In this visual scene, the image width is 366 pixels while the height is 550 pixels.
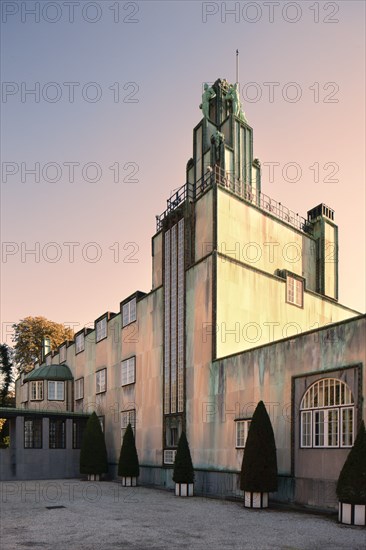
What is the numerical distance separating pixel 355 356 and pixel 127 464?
58.2 ft

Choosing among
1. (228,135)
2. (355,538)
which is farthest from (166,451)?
(228,135)

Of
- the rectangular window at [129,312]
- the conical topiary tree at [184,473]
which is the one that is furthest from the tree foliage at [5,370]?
the conical topiary tree at [184,473]

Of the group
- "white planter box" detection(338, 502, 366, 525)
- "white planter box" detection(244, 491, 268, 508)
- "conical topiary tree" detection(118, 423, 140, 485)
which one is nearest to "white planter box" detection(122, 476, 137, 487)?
"conical topiary tree" detection(118, 423, 140, 485)

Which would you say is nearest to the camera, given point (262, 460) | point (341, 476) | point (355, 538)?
point (355, 538)

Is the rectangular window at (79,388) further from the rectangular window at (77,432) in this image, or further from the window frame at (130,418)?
the window frame at (130,418)

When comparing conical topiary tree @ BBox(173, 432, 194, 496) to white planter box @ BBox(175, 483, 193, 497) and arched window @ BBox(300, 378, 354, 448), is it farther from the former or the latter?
arched window @ BBox(300, 378, 354, 448)

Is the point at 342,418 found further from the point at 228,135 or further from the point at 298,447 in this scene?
the point at 228,135

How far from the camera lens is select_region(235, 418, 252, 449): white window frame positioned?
77.3ft

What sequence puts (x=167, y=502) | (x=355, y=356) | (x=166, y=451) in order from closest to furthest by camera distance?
(x=355, y=356)
(x=167, y=502)
(x=166, y=451)

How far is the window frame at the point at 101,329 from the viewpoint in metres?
41.9

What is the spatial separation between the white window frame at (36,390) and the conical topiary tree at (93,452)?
14.5 meters

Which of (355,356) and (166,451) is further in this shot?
(166,451)

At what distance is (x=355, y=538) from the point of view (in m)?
13.5

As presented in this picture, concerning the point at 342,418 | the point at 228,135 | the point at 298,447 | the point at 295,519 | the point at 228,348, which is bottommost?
the point at 295,519
